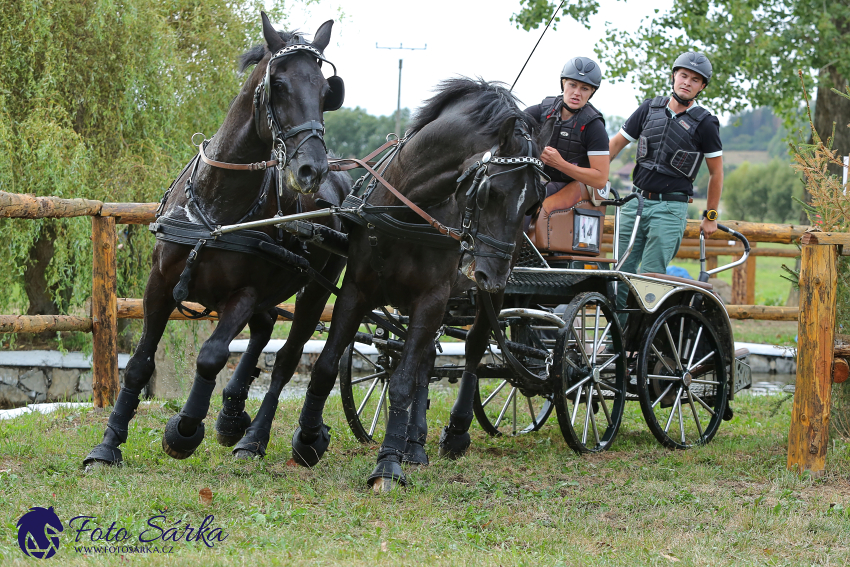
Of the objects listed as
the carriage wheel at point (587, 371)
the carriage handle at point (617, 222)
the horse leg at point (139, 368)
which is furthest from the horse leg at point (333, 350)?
the carriage handle at point (617, 222)

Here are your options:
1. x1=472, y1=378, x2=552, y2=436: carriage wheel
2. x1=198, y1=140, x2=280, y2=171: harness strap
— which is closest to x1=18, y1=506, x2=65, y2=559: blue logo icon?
x1=198, y1=140, x2=280, y2=171: harness strap

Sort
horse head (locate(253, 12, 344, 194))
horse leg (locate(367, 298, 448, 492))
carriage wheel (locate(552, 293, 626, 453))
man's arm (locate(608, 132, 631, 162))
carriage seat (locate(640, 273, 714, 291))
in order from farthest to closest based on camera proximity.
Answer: man's arm (locate(608, 132, 631, 162)), carriage seat (locate(640, 273, 714, 291)), carriage wheel (locate(552, 293, 626, 453)), horse leg (locate(367, 298, 448, 492)), horse head (locate(253, 12, 344, 194))

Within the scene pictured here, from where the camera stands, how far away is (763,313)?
8.31 metres

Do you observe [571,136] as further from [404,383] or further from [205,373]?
[205,373]

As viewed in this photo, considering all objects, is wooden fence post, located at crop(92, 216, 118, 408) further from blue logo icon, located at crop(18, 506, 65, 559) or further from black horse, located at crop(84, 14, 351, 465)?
blue logo icon, located at crop(18, 506, 65, 559)

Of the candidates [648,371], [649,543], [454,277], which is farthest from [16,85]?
[649,543]

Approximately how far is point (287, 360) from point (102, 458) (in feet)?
3.73

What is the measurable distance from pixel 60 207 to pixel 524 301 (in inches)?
125

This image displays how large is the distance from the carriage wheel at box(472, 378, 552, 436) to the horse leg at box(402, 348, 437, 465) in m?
0.58

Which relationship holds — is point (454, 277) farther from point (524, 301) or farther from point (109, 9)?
point (109, 9)

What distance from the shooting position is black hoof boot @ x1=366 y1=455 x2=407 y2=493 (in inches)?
159

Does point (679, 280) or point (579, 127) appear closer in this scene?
point (579, 127)

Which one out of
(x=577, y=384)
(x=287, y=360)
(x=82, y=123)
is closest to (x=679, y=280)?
(x=577, y=384)

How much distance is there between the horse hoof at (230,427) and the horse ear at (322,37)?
76.5 inches
